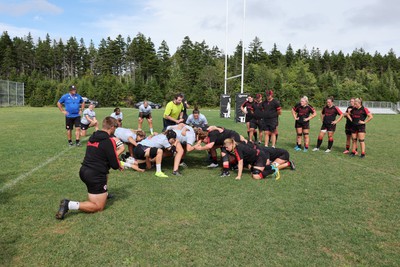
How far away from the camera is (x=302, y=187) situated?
21.8 ft

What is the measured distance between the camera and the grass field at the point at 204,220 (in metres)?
3.73

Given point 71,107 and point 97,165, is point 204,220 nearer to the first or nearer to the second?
point 97,165

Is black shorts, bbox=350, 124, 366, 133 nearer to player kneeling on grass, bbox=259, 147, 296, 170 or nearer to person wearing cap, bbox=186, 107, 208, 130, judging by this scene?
player kneeling on grass, bbox=259, 147, 296, 170

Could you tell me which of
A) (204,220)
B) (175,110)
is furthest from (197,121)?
(204,220)

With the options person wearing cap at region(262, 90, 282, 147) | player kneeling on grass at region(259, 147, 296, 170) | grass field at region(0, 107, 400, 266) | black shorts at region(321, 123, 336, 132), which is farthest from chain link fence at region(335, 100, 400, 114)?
grass field at region(0, 107, 400, 266)

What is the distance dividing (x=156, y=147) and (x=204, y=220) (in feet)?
10.1

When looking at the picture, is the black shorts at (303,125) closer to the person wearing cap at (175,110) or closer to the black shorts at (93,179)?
the person wearing cap at (175,110)

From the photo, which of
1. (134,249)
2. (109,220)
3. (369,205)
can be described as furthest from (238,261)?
(369,205)

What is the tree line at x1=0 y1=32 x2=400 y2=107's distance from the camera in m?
59.7

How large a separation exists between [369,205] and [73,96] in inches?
365

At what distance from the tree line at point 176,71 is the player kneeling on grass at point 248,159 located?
51.4 m

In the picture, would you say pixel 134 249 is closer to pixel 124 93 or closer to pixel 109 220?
pixel 109 220

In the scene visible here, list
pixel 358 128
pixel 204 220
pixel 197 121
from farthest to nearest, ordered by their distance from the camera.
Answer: pixel 358 128 → pixel 197 121 → pixel 204 220

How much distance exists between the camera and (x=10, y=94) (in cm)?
4462
